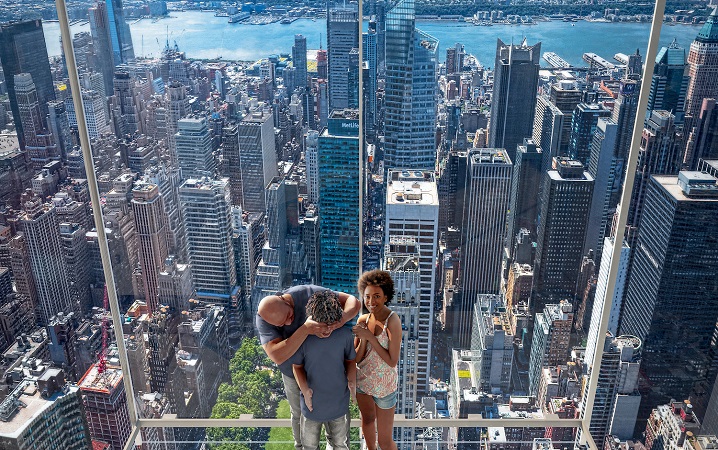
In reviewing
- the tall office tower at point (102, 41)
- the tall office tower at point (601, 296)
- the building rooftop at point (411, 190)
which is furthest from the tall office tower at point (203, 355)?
the tall office tower at point (601, 296)

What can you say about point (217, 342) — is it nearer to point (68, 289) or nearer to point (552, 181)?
point (68, 289)

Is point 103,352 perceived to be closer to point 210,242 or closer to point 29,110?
point 210,242

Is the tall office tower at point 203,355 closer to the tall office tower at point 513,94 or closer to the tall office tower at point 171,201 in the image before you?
the tall office tower at point 171,201

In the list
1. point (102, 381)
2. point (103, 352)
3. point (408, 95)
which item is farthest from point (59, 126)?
point (408, 95)

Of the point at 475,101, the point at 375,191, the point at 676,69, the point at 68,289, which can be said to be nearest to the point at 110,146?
the point at 68,289

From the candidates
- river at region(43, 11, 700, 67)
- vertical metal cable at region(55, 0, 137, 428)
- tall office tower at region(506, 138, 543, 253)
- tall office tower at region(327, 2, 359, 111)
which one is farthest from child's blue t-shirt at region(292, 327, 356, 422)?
tall office tower at region(506, 138, 543, 253)

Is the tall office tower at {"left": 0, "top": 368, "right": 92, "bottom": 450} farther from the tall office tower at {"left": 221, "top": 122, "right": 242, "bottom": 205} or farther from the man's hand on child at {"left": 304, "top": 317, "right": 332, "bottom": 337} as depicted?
the tall office tower at {"left": 221, "top": 122, "right": 242, "bottom": 205}

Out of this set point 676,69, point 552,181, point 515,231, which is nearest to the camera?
point 676,69
